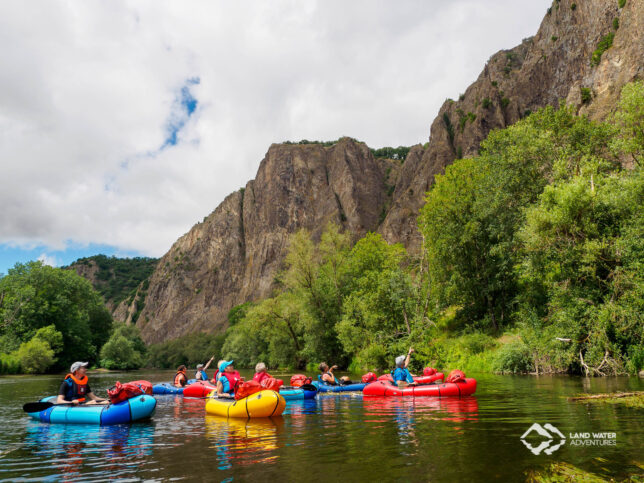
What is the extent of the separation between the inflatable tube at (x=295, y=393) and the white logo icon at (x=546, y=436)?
9265mm

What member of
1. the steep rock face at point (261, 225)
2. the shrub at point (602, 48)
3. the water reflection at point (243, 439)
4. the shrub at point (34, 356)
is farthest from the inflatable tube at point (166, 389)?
the steep rock face at point (261, 225)

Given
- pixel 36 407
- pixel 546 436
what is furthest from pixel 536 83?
pixel 36 407

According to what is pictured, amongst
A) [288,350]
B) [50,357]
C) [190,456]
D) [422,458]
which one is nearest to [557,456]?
[422,458]

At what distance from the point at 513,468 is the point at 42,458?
760cm

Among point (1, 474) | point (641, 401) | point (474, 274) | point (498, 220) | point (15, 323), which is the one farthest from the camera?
point (15, 323)

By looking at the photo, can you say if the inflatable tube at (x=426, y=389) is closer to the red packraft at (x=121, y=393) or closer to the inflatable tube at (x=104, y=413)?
the inflatable tube at (x=104, y=413)

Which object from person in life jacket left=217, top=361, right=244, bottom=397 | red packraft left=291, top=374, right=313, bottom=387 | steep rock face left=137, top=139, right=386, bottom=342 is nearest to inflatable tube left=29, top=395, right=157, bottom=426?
person in life jacket left=217, top=361, right=244, bottom=397

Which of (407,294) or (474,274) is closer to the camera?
(407,294)

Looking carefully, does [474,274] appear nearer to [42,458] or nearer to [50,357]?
[42,458]

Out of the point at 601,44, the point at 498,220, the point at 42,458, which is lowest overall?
the point at 42,458

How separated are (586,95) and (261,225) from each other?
3338 inches

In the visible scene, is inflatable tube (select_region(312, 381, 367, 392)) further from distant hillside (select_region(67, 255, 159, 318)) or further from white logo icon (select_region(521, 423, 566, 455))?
distant hillside (select_region(67, 255, 159, 318))

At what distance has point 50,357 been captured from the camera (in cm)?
4422

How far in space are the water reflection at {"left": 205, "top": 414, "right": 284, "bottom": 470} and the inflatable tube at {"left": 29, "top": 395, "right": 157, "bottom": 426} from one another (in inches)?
68.8
